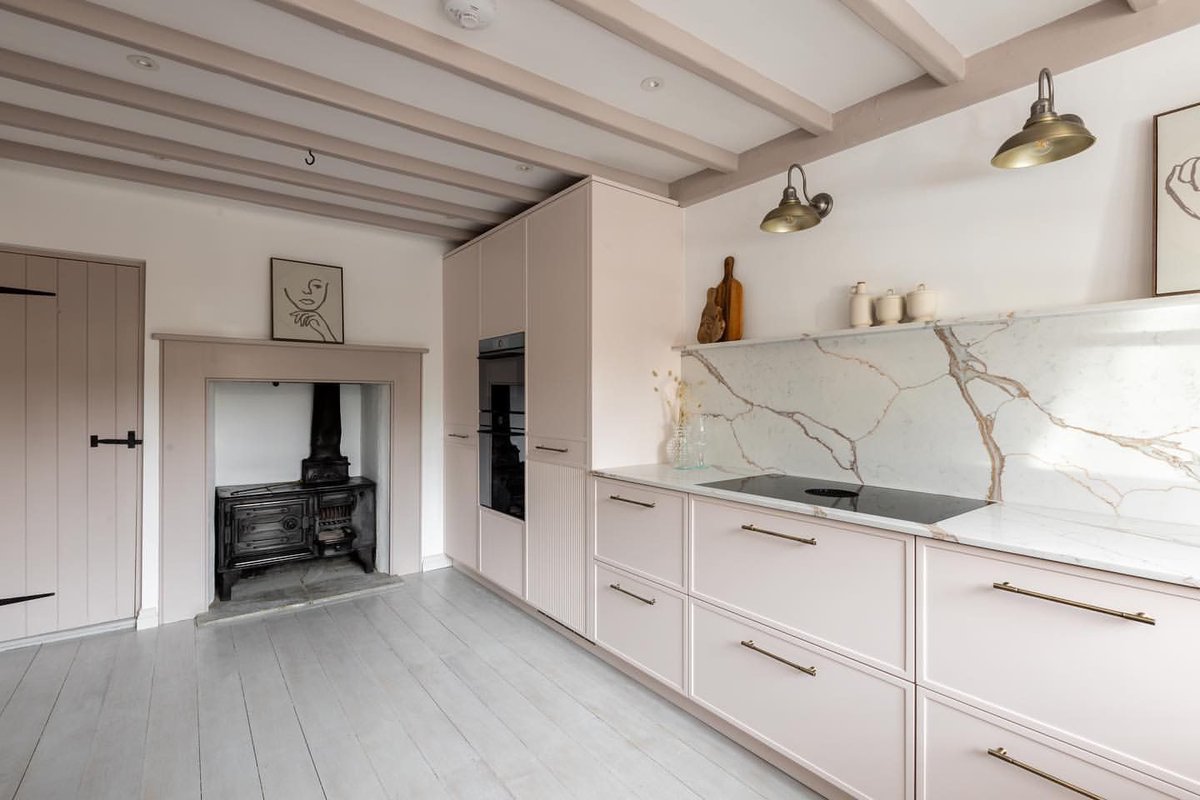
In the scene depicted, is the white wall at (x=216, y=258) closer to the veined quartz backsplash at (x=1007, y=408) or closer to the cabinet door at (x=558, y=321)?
the cabinet door at (x=558, y=321)

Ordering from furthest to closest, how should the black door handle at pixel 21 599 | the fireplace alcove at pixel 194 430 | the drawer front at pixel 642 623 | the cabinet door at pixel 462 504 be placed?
the cabinet door at pixel 462 504 < the fireplace alcove at pixel 194 430 < the black door handle at pixel 21 599 < the drawer front at pixel 642 623

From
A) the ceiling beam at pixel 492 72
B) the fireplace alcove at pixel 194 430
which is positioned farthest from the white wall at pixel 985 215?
the fireplace alcove at pixel 194 430

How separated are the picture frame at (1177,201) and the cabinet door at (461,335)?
3.14 metres

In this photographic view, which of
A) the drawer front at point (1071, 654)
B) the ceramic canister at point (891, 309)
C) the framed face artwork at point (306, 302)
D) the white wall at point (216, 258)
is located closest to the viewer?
the drawer front at point (1071, 654)

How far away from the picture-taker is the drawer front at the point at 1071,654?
3.76 feet

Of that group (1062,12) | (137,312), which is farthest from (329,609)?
(1062,12)

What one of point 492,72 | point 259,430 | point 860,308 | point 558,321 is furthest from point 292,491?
point 860,308

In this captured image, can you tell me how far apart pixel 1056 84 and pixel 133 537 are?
15.2 feet

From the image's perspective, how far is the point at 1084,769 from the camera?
125cm

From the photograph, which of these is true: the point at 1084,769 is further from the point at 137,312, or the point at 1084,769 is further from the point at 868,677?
the point at 137,312

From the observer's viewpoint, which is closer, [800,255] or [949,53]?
[949,53]

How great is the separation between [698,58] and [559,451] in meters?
1.82

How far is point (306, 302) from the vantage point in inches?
142

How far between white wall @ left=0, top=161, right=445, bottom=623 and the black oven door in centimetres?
72
